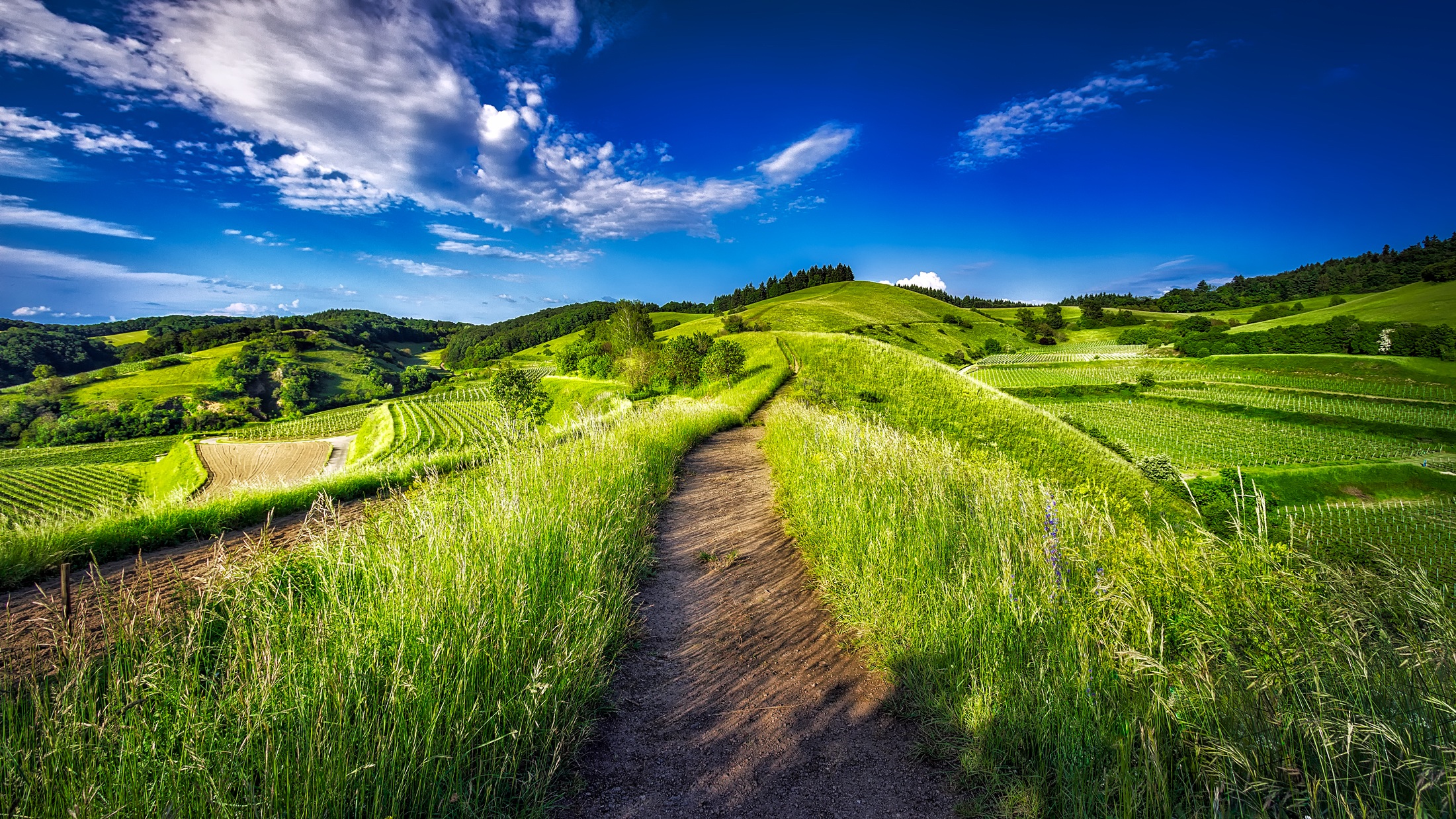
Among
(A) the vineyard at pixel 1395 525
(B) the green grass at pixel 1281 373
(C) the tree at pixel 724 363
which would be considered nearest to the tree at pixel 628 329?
(C) the tree at pixel 724 363

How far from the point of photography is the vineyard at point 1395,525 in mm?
15906

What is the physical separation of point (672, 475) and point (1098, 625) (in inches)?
303

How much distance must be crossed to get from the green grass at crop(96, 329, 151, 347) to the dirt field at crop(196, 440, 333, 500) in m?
79.6

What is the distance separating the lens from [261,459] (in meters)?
60.5

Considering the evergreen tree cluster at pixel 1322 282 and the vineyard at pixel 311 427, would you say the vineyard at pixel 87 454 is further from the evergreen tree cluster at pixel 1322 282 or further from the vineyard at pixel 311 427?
the evergreen tree cluster at pixel 1322 282

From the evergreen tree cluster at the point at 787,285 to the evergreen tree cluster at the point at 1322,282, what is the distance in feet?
170

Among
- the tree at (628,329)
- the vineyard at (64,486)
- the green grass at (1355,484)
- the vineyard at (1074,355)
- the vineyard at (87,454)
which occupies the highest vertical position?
the tree at (628,329)

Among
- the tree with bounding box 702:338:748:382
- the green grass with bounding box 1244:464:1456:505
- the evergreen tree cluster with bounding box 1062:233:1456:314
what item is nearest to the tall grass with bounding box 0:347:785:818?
the tree with bounding box 702:338:748:382

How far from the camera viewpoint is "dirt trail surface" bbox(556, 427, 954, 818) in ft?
8.91

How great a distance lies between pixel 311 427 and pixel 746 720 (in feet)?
341

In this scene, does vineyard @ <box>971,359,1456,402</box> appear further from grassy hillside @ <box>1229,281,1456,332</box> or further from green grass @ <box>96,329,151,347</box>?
green grass @ <box>96,329,151,347</box>

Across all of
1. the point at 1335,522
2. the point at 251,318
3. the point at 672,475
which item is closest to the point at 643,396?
the point at 672,475

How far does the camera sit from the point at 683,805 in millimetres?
2664

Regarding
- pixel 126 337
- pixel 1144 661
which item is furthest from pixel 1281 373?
pixel 126 337
